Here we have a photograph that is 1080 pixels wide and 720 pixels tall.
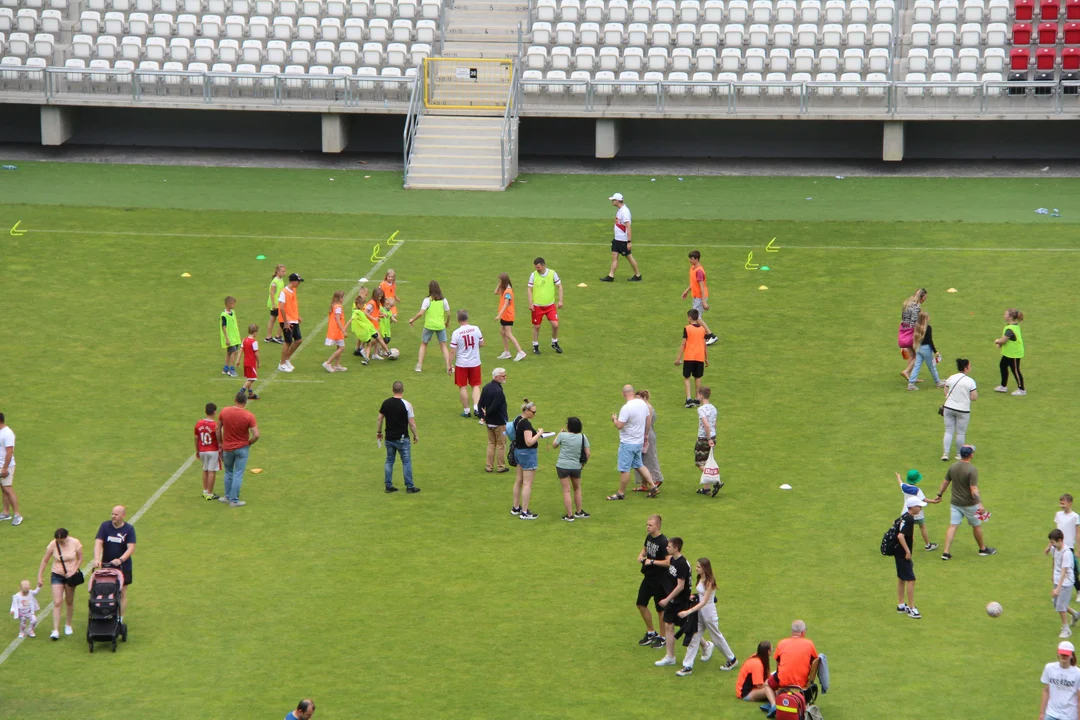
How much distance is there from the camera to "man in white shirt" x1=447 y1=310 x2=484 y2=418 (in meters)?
23.4

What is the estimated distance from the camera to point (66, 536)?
16609 millimetres

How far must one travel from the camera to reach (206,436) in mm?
20203

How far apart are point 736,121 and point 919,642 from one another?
26080mm

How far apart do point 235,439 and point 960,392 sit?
10088 millimetres

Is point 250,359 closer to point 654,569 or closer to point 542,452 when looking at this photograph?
point 542,452

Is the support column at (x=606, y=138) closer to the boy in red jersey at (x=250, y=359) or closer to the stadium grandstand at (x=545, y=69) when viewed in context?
the stadium grandstand at (x=545, y=69)

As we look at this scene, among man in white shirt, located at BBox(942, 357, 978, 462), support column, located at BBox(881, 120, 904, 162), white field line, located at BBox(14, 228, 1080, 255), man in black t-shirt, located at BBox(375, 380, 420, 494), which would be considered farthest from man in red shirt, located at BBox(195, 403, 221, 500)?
support column, located at BBox(881, 120, 904, 162)

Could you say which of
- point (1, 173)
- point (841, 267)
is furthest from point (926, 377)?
point (1, 173)

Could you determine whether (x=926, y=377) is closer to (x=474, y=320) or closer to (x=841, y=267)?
(x=841, y=267)

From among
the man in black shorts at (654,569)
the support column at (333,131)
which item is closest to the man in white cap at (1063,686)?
the man in black shorts at (654,569)

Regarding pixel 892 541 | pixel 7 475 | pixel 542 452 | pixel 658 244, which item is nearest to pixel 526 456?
pixel 542 452

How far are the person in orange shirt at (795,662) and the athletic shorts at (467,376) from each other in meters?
9.69

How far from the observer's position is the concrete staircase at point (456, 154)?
38.0m

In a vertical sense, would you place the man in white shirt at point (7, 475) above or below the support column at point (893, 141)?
below
